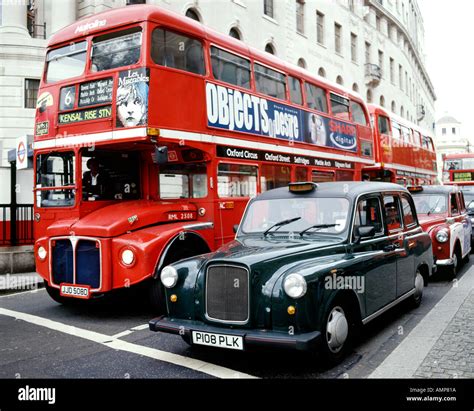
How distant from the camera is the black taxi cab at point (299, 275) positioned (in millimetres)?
4324

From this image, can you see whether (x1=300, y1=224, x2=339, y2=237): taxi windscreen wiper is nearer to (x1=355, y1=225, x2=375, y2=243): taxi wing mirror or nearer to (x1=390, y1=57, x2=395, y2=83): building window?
(x1=355, y1=225, x2=375, y2=243): taxi wing mirror

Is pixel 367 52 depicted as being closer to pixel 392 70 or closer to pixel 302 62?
pixel 392 70

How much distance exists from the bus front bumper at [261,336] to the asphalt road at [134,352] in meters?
0.38

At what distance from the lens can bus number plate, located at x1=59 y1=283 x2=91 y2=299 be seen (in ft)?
21.9

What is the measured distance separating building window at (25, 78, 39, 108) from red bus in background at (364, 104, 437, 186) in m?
12.4

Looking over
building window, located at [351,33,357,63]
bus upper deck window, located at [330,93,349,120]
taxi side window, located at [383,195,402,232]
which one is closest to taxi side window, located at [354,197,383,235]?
taxi side window, located at [383,195,402,232]

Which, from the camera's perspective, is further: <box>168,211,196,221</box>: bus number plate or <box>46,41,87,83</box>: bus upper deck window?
<box>46,41,87,83</box>: bus upper deck window

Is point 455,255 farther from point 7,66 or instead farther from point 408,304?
point 7,66

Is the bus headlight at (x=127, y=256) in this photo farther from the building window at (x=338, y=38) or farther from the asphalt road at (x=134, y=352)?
the building window at (x=338, y=38)

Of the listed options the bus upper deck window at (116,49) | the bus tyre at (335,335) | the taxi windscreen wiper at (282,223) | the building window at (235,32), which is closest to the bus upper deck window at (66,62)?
the bus upper deck window at (116,49)

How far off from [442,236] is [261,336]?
227 inches

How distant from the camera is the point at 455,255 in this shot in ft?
30.7

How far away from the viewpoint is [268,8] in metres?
25.8
